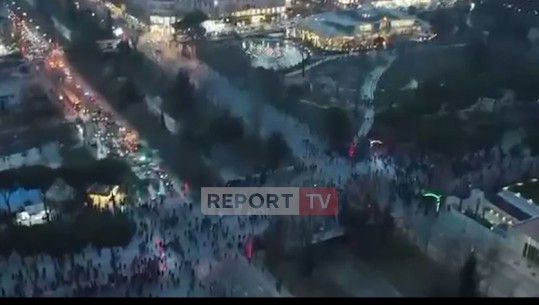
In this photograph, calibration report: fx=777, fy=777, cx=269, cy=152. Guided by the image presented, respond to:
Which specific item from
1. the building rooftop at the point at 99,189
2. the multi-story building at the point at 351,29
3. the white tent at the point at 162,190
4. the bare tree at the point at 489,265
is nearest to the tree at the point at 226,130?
the white tent at the point at 162,190

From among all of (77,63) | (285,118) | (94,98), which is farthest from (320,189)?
(77,63)

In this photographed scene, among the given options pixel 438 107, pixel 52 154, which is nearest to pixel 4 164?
pixel 52 154

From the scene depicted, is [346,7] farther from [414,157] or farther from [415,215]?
[415,215]

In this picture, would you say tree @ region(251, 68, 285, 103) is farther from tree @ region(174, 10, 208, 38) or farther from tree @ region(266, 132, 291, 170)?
tree @ region(174, 10, 208, 38)

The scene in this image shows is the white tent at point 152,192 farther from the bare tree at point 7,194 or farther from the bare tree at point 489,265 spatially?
the bare tree at point 489,265

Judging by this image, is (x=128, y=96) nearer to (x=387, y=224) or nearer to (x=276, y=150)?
(x=276, y=150)

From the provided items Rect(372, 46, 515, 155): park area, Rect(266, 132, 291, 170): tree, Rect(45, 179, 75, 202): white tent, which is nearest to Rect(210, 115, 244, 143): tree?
Rect(266, 132, 291, 170): tree
